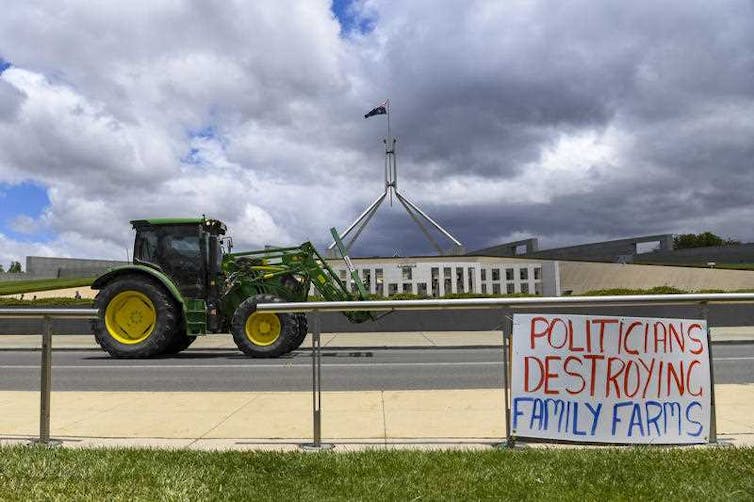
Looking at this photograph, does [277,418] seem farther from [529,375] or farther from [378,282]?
[378,282]

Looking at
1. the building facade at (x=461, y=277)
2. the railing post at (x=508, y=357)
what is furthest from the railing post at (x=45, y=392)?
the building facade at (x=461, y=277)

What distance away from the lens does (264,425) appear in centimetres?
661

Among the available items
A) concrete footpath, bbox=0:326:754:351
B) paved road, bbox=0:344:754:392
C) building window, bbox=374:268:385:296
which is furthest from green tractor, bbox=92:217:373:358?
building window, bbox=374:268:385:296

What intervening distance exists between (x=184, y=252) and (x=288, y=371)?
432cm

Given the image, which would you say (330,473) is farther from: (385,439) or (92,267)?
(92,267)

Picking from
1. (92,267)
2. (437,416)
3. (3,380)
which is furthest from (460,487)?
(92,267)

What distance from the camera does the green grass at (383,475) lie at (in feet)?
13.5

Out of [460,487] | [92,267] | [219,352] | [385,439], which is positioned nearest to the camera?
[460,487]

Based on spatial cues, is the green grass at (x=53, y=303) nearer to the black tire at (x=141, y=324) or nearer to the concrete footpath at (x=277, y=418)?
the black tire at (x=141, y=324)

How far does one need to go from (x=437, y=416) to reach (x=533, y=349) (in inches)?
77.7

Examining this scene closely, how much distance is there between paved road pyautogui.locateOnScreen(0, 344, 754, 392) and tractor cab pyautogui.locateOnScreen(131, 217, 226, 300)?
161 cm

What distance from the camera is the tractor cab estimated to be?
13.6m

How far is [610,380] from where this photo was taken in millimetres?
5242

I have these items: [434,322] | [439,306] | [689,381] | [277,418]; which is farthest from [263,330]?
[689,381]
